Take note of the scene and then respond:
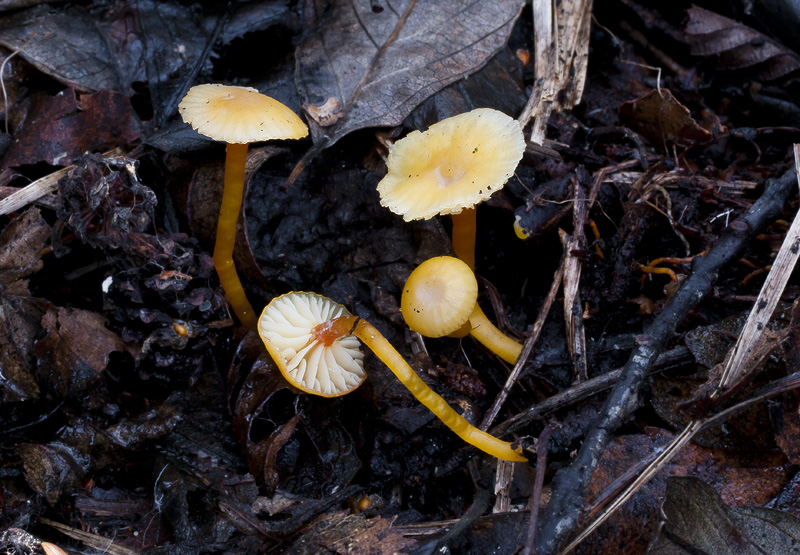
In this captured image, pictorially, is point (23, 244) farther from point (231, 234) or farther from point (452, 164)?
point (452, 164)

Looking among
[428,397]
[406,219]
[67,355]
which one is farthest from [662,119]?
[67,355]

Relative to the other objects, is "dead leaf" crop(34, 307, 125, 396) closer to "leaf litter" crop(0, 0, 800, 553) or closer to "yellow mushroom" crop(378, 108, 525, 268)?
"leaf litter" crop(0, 0, 800, 553)

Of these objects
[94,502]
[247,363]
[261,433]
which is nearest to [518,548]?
[261,433]

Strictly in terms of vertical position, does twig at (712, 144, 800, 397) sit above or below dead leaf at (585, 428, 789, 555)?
above

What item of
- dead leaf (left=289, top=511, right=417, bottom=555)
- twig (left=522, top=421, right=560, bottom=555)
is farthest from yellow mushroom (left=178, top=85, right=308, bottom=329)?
twig (left=522, top=421, right=560, bottom=555)

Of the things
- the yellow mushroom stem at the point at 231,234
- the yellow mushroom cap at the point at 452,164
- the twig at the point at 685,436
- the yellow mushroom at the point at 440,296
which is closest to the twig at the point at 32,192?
the yellow mushroom stem at the point at 231,234

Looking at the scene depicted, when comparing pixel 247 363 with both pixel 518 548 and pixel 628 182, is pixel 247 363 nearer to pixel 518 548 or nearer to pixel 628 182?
pixel 518 548
